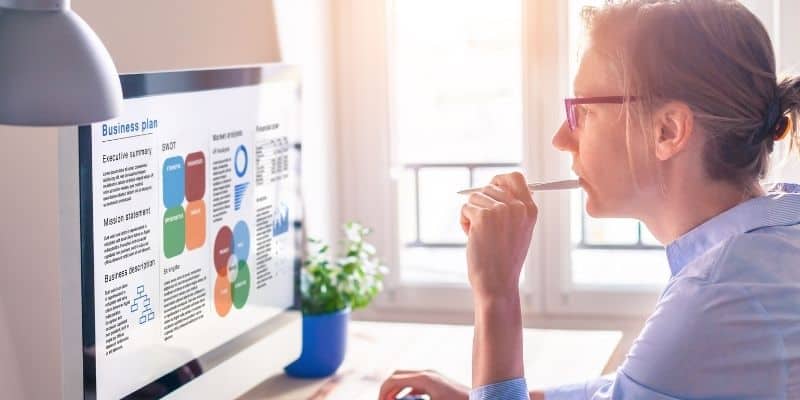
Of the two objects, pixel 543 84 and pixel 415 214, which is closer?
pixel 543 84

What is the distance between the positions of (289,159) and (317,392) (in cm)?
42

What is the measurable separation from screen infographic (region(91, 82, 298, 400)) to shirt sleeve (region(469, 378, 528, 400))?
0.46 m

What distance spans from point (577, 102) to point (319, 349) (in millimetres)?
907

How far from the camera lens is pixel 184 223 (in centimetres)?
163

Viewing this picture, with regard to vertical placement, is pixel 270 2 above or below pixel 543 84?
above

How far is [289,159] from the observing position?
2033 mm

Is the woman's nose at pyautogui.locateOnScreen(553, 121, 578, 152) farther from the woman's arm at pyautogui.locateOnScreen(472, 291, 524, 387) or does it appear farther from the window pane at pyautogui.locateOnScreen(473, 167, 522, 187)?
the window pane at pyautogui.locateOnScreen(473, 167, 522, 187)

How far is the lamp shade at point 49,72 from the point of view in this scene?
107 centimetres

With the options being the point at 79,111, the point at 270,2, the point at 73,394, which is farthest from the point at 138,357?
the point at 270,2

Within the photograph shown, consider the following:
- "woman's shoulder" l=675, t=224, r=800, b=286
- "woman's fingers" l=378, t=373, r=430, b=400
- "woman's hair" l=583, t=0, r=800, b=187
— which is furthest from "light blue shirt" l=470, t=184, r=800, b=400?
"woman's fingers" l=378, t=373, r=430, b=400

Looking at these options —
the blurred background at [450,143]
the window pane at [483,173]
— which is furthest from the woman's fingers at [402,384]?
the window pane at [483,173]

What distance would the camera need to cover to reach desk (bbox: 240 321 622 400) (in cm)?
207

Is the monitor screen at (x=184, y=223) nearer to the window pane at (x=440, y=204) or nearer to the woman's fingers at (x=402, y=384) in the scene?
the woman's fingers at (x=402, y=384)

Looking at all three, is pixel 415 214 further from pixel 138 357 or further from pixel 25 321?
pixel 138 357
